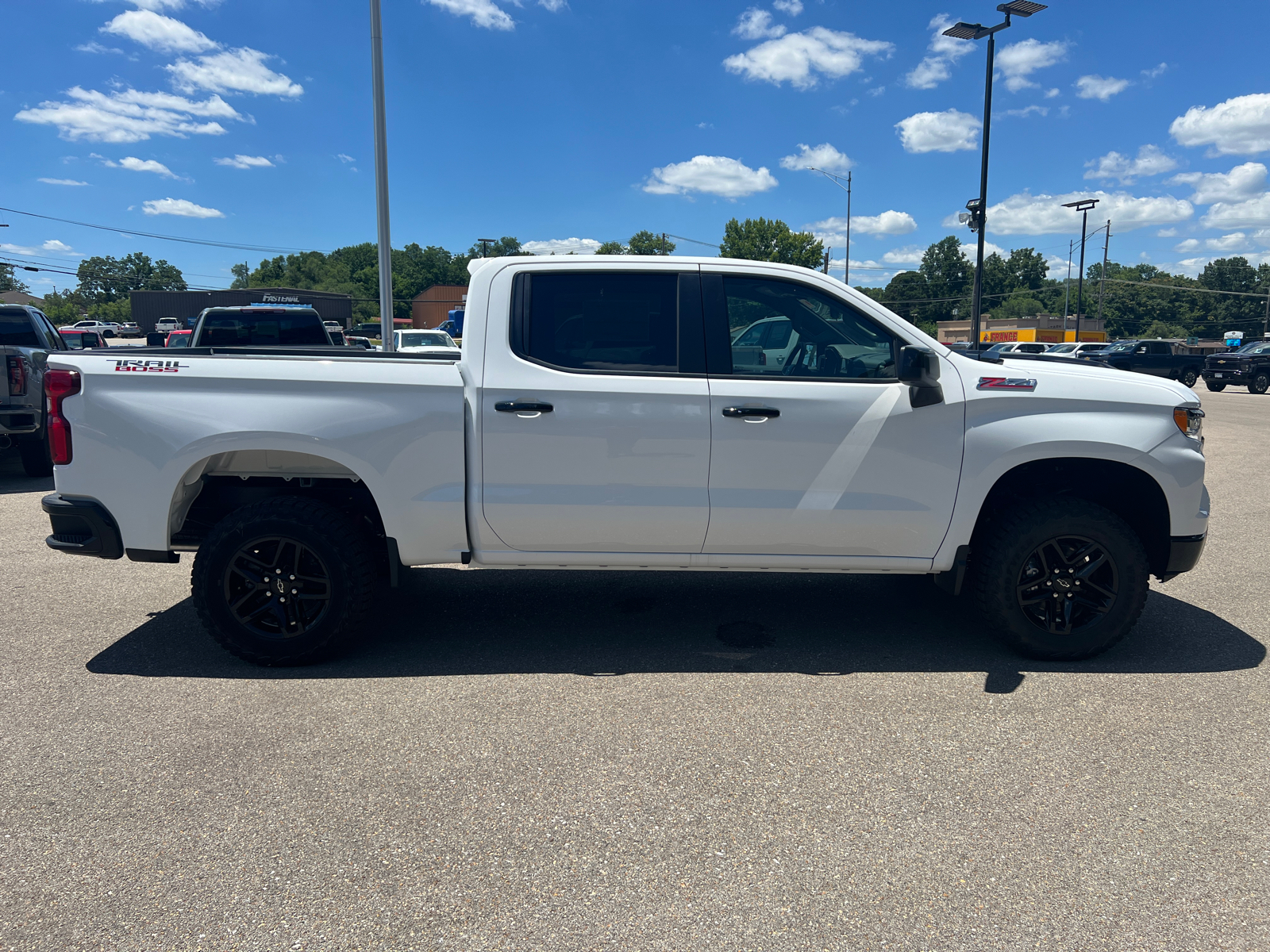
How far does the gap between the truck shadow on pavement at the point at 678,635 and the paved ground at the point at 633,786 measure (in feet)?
0.09

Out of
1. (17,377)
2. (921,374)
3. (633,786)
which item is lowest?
(633,786)

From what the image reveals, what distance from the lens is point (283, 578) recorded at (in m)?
4.24

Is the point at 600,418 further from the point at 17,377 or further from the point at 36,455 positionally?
the point at 36,455

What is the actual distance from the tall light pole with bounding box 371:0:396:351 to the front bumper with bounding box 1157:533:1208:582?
9.70 m

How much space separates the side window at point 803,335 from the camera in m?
4.28

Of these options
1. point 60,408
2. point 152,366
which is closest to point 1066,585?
point 152,366

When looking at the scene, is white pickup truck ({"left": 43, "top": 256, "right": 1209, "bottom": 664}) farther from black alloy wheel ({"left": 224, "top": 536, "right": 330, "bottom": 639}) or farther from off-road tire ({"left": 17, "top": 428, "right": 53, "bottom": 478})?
off-road tire ({"left": 17, "top": 428, "right": 53, "bottom": 478})

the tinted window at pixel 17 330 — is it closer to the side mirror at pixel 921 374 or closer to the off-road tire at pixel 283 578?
the off-road tire at pixel 283 578

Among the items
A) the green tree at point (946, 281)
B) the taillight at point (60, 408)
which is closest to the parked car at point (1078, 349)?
the taillight at point (60, 408)

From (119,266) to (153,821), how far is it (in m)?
203

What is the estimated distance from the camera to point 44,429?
9.61m

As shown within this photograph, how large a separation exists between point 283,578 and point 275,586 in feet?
0.19

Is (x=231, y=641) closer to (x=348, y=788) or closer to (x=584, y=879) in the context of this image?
(x=348, y=788)

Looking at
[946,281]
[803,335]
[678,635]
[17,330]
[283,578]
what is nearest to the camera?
[283,578]
